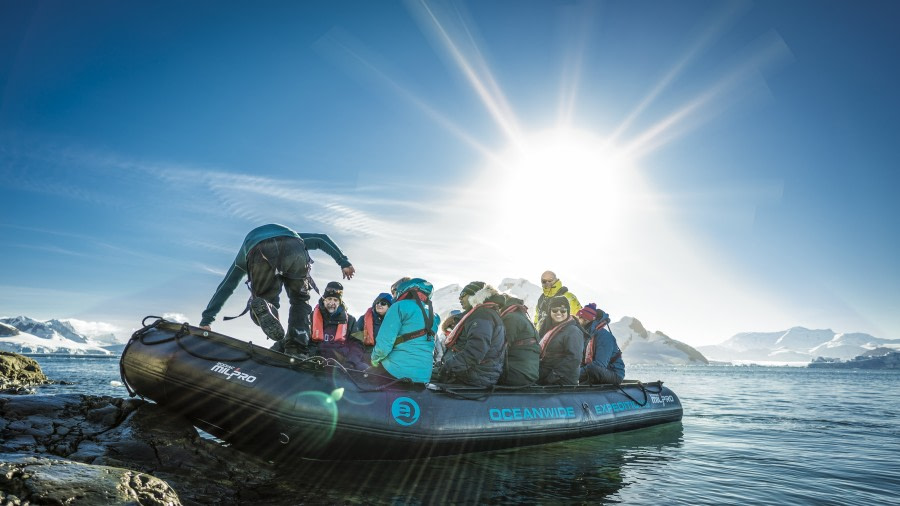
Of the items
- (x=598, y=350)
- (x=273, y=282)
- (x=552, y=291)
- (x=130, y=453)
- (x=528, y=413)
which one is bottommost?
(x=130, y=453)

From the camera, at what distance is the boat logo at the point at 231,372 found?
5.12 metres

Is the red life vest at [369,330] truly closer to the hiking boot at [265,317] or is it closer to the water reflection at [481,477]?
the hiking boot at [265,317]

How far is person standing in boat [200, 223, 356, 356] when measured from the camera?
578 centimetres

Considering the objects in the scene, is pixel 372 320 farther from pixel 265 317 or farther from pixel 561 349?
pixel 561 349

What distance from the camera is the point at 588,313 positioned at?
9.70 m

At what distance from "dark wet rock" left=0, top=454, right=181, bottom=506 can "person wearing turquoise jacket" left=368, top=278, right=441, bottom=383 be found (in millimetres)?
3052

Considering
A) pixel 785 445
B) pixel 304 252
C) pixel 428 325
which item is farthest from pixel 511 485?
pixel 785 445

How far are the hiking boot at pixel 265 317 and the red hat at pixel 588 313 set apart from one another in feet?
20.7

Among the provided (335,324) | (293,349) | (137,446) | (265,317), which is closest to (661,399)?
(335,324)

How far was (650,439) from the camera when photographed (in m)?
9.12

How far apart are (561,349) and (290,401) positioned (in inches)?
206

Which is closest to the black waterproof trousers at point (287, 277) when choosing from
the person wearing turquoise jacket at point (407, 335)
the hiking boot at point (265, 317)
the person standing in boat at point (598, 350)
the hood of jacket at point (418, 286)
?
the hiking boot at point (265, 317)

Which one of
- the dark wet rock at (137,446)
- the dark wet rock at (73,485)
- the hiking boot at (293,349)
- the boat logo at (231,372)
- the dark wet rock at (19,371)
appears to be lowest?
the dark wet rock at (19,371)

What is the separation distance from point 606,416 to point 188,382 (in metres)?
7.10
